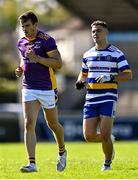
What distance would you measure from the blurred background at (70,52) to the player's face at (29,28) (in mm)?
19301

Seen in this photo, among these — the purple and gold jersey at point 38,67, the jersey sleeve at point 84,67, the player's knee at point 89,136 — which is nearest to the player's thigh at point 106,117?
the player's knee at point 89,136

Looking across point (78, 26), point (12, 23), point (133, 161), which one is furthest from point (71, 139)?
point (12, 23)

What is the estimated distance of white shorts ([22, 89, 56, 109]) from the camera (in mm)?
12375

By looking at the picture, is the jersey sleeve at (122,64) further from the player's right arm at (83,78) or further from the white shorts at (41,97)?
the white shorts at (41,97)

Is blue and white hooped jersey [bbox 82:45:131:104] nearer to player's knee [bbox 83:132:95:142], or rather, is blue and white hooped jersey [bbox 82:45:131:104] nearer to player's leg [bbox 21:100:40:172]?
player's knee [bbox 83:132:95:142]

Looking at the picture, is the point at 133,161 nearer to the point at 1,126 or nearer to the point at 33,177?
the point at 33,177

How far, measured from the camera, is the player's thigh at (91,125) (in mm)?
12586

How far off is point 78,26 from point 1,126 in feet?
89.8

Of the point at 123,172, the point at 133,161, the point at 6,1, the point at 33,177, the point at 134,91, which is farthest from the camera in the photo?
the point at 6,1

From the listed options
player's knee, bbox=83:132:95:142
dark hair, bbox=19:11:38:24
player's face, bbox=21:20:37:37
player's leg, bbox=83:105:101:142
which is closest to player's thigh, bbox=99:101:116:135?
player's leg, bbox=83:105:101:142

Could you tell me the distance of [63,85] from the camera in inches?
2120

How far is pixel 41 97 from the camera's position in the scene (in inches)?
489

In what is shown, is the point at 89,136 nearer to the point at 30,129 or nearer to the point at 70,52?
the point at 30,129

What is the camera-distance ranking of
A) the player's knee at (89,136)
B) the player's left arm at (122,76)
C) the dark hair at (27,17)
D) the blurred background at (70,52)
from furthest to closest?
the blurred background at (70,52) < the player's knee at (89,136) < the player's left arm at (122,76) < the dark hair at (27,17)
